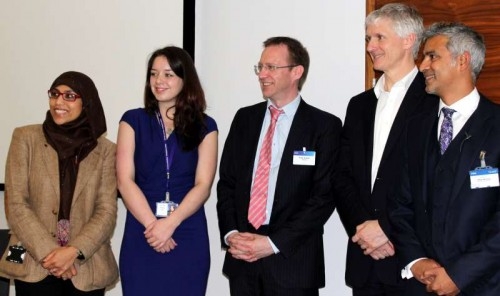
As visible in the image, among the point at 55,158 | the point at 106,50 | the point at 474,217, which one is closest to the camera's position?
the point at 474,217

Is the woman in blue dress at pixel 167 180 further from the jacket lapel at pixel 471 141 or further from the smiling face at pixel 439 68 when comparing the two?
the jacket lapel at pixel 471 141

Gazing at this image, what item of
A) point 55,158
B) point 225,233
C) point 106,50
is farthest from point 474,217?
point 106,50

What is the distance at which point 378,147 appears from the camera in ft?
11.1

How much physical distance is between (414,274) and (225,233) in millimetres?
1041

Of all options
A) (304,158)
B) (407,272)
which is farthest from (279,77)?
(407,272)

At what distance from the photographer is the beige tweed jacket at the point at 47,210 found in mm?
3338

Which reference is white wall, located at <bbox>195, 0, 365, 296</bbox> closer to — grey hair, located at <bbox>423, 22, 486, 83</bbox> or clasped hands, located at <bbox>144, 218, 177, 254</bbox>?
grey hair, located at <bbox>423, 22, 486, 83</bbox>

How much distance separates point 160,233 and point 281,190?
0.64m

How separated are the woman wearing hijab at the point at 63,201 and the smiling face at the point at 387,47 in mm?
1435

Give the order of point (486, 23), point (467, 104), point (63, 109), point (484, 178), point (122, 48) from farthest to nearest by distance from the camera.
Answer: point (122, 48)
point (486, 23)
point (63, 109)
point (467, 104)
point (484, 178)

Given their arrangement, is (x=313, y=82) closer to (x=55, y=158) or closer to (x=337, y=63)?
(x=337, y=63)

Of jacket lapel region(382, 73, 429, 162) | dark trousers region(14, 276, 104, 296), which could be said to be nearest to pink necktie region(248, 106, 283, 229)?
jacket lapel region(382, 73, 429, 162)

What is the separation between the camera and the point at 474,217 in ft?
9.29

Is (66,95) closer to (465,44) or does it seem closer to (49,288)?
(49,288)
